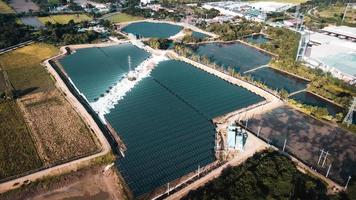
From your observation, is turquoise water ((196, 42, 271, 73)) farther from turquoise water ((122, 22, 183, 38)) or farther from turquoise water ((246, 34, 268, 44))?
turquoise water ((122, 22, 183, 38))

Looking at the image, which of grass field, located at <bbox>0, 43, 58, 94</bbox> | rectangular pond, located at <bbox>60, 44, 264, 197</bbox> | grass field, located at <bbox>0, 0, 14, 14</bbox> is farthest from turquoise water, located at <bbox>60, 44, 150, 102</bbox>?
grass field, located at <bbox>0, 0, 14, 14</bbox>

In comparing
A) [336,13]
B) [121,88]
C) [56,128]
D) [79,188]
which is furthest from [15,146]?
[336,13]

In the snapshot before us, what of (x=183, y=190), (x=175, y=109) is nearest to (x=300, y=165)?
(x=183, y=190)

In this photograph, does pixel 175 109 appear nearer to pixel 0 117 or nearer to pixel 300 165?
pixel 300 165

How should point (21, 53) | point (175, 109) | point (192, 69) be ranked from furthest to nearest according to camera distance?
point (21, 53)
point (192, 69)
point (175, 109)

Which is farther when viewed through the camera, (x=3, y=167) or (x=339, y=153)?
(x=339, y=153)

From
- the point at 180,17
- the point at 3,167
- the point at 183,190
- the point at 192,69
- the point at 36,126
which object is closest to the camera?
the point at 183,190

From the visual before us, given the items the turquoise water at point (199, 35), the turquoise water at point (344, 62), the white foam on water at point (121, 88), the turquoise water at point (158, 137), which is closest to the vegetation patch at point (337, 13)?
the turquoise water at point (344, 62)
